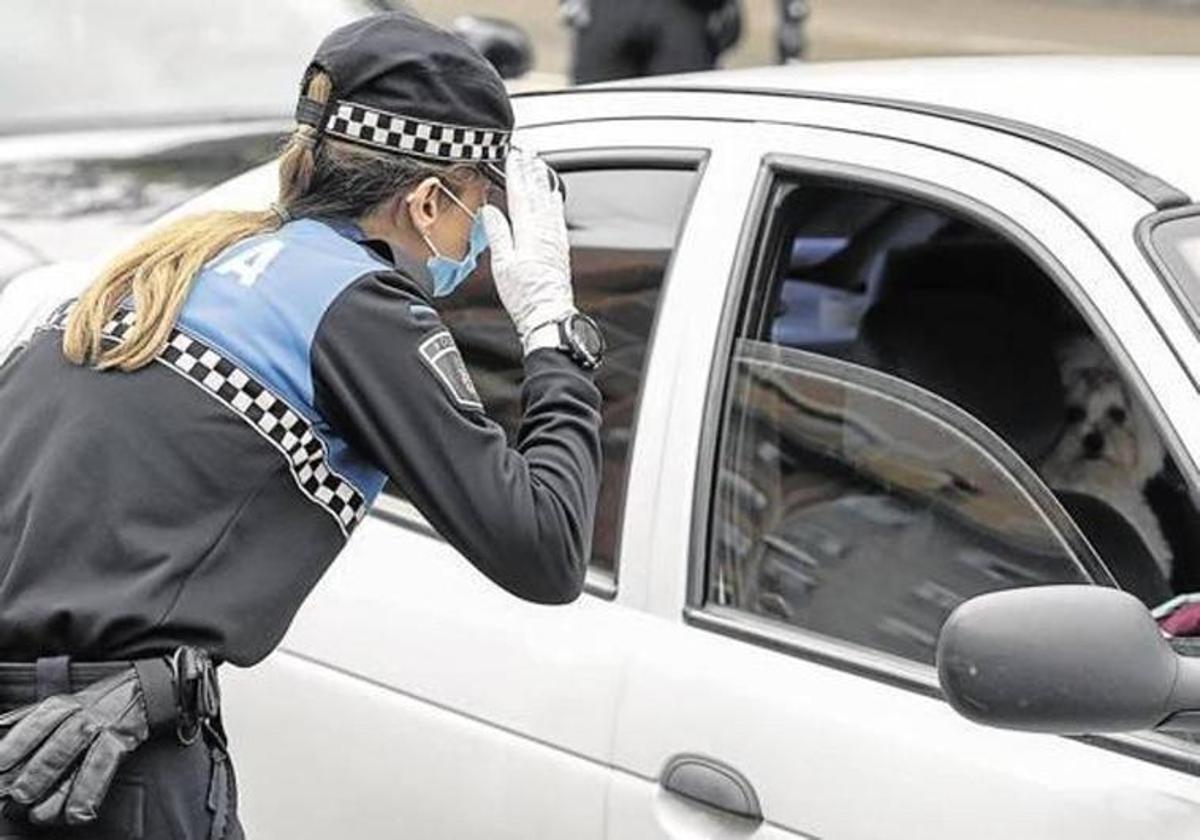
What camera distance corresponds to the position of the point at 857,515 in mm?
3100

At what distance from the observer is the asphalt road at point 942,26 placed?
50.9 ft

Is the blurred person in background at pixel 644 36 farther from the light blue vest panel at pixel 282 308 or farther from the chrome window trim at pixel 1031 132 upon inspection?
the light blue vest panel at pixel 282 308

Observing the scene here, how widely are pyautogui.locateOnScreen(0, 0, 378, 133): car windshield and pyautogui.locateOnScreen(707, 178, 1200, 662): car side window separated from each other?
3731 millimetres

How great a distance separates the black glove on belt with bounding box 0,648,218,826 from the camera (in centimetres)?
242

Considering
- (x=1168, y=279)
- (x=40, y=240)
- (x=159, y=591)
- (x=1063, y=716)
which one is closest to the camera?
(x=1063, y=716)

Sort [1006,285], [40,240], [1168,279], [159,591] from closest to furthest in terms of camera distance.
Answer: [159,591] < [1168,279] < [1006,285] < [40,240]

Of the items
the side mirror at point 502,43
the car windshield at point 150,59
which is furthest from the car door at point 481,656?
the side mirror at point 502,43

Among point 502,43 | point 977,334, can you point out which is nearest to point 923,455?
point 977,334

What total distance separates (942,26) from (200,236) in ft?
50.3

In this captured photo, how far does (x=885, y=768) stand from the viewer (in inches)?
106

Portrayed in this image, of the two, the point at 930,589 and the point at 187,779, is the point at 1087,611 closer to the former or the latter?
the point at 930,589

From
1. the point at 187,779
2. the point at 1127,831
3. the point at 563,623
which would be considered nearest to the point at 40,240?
→ the point at 563,623

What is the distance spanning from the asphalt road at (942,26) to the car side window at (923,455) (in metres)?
11.3

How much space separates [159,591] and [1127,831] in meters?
1.03
